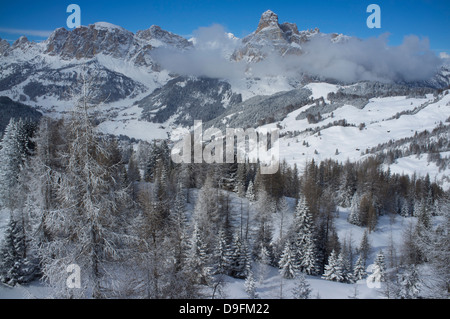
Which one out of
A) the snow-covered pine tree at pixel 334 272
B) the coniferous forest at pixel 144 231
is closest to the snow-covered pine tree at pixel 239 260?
the coniferous forest at pixel 144 231

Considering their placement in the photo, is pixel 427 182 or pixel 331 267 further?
pixel 427 182

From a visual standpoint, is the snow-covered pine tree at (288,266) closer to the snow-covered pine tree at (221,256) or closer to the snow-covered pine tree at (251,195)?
the snow-covered pine tree at (221,256)

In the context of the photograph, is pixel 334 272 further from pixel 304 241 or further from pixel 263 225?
pixel 263 225

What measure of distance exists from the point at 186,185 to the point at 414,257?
37058 mm

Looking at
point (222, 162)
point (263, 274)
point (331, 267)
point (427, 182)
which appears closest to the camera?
point (263, 274)

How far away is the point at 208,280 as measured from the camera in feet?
71.3

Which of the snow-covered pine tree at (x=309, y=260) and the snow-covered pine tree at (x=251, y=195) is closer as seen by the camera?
the snow-covered pine tree at (x=309, y=260)

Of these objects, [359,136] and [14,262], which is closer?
[14,262]

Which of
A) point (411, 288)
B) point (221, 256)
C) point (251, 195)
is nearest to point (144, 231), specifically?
point (221, 256)

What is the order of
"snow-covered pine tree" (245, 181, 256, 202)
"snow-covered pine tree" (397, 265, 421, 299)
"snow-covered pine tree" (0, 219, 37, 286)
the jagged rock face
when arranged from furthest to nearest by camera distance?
the jagged rock face → "snow-covered pine tree" (245, 181, 256, 202) → "snow-covered pine tree" (0, 219, 37, 286) → "snow-covered pine tree" (397, 265, 421, 299)

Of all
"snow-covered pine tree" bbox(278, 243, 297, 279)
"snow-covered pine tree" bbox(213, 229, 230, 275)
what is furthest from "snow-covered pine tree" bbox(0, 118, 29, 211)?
"snow-covered pine tree" bbox(278, 243, 297, 279)

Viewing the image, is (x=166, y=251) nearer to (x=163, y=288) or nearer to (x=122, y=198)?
(x=163, y=288)

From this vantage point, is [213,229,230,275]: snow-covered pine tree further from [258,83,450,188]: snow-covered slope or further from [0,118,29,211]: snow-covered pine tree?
[258,83,450,188]: snow-covered slope
